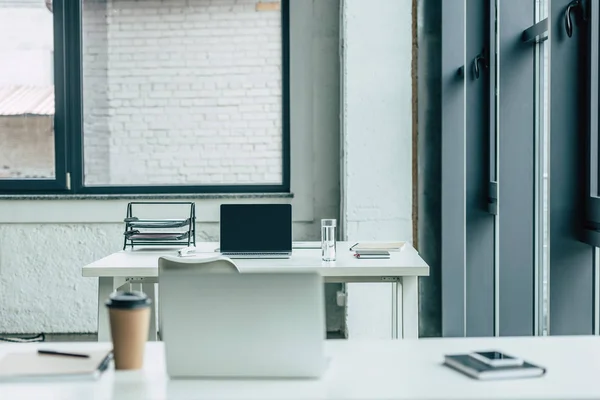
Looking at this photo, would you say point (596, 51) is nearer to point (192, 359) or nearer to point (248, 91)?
point (192, 359)

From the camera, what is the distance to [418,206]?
4.76m

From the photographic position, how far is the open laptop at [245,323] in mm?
1448

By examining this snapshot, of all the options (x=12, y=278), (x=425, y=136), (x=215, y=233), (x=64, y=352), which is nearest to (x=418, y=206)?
(x=425, y=136)

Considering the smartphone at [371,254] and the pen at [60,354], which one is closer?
the pen at [60,354]

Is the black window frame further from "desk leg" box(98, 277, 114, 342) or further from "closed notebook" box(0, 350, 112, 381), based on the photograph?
"closed notebook" box(0, 350, 112, 381)

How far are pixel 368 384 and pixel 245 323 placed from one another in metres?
0.25

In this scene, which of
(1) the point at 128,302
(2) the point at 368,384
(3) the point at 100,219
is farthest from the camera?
(3) the point at 100,219

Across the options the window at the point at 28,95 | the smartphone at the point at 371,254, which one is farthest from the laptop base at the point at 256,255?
the window at the point at 28,95

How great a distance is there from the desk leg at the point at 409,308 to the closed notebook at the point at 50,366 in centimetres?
175

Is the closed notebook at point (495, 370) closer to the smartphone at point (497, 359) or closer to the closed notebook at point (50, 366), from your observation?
the smartphone at point (497, 359)

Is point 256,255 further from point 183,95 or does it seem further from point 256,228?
point 183,95

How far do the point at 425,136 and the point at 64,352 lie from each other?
11.0ft

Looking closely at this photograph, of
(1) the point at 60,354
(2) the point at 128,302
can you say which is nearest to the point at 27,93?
(1) the point at 60,354

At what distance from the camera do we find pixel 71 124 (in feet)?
17.4
